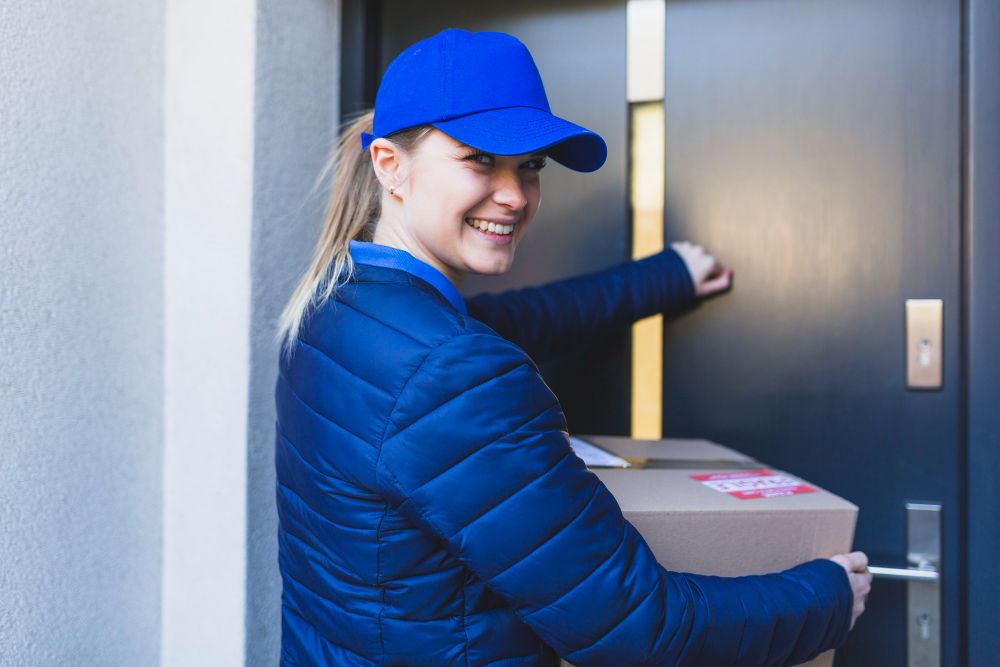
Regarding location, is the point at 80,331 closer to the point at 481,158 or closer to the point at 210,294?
the point at 210,294

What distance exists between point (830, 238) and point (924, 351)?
0.26 meters

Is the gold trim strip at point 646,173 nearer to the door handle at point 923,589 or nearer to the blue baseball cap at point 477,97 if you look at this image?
the door handle at point 923,589

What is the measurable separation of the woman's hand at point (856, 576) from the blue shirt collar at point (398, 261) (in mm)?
587

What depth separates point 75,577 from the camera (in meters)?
1.10

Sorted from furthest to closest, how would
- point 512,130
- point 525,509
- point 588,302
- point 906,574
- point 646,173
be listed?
point 646,173, point 588,302, point 906,574, point 512,130, point 525,509

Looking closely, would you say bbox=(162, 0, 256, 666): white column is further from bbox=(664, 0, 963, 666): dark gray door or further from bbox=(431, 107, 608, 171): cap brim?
bbox=(664, 0, 963, 666): dark gray door

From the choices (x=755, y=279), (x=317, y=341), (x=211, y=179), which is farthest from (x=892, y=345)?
(x=211, y=179)

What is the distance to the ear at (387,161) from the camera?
937mm

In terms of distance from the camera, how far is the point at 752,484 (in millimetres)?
1001

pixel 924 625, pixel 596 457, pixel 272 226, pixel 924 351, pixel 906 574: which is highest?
pixel 272 226

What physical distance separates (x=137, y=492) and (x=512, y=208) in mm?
821

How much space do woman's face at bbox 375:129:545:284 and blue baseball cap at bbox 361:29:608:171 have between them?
37 mm

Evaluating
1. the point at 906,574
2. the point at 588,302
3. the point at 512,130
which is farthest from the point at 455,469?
the point at 906,574

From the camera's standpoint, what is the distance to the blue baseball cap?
33.4 inches
